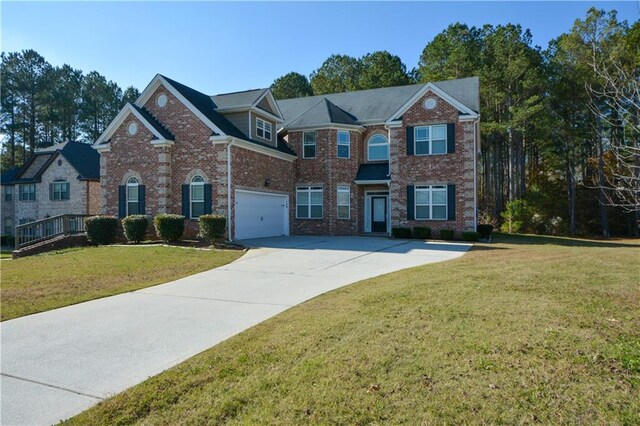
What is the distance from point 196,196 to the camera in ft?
61.4

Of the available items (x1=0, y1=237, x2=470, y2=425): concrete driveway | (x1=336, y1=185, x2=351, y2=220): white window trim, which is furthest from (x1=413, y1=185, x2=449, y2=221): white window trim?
(x1=0, y1=237, x2=470, y2=425): concrete driveway

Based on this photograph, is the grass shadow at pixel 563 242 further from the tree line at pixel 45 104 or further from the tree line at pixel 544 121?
the tree line at pixel 45 104

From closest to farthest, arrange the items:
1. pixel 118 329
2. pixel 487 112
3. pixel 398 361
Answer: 1. pixel 398 361
2. pixel 118 329
3. pixel 487 112

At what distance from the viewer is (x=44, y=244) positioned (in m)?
18.0

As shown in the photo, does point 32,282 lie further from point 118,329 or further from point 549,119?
point 549,119

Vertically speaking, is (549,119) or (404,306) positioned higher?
(549,119)

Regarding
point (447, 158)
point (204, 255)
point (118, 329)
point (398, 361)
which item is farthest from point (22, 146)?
point (398, 361)

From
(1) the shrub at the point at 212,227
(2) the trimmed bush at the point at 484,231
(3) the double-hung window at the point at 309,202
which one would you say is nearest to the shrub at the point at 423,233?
(2) the trimmed bush at the point at 484,231

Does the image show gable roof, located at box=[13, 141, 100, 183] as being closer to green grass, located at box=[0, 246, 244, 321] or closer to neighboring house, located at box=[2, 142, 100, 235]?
neighboring house, located at box=[2, 142, 100, 235]

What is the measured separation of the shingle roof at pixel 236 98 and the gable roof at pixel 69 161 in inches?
536

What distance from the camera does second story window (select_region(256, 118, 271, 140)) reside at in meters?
21.2

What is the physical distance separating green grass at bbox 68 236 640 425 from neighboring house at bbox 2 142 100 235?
28.1m

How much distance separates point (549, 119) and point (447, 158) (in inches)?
540

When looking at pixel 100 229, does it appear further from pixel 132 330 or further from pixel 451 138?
pixel 451 138
